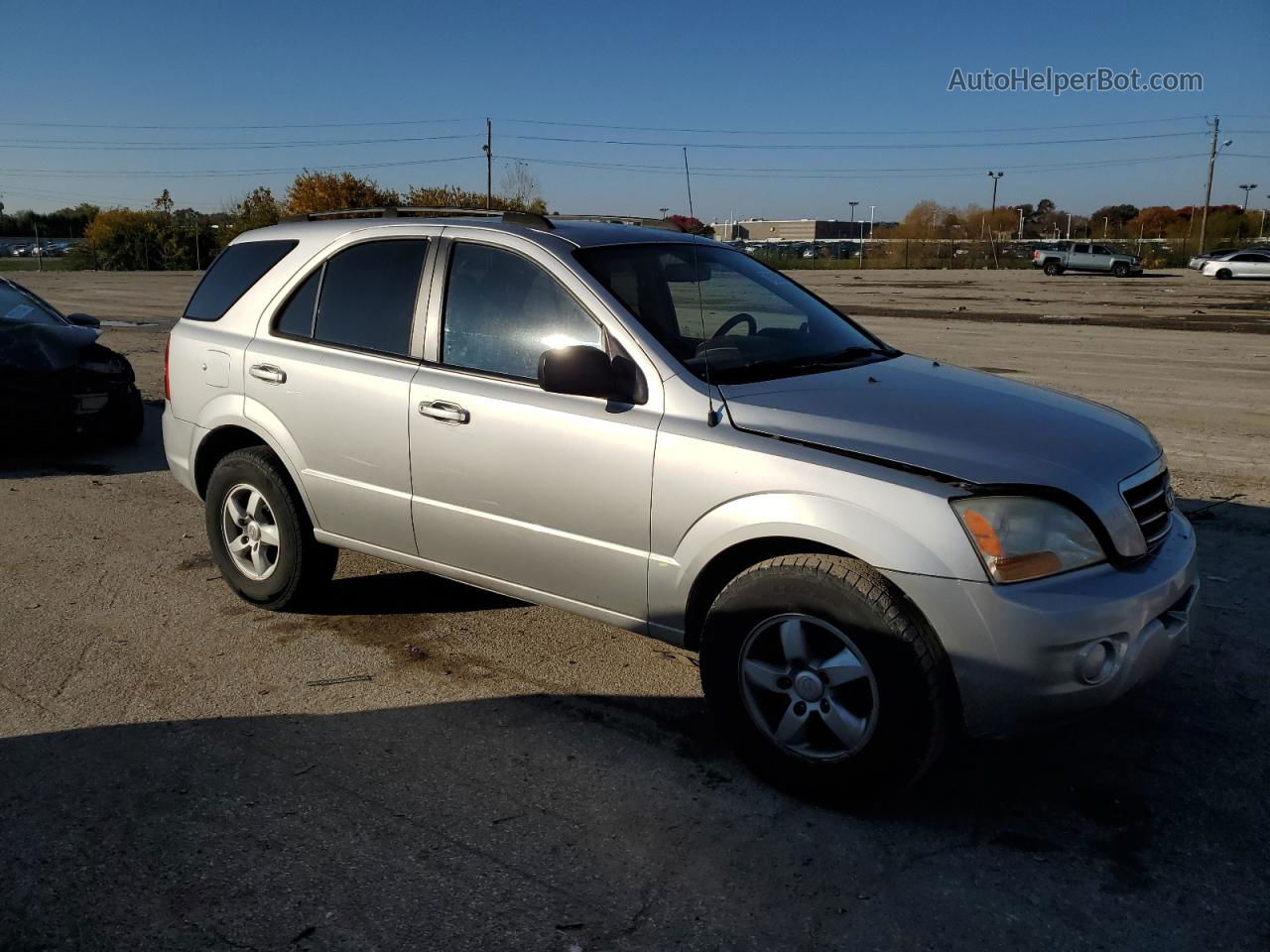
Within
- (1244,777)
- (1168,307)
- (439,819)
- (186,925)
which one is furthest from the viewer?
(1168,307)

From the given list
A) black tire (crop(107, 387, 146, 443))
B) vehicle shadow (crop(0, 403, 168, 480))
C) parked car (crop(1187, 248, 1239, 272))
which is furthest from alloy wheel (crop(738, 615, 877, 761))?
parked car (crop(1187, 248, 1239, 272))

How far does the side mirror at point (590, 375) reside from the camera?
3.75m

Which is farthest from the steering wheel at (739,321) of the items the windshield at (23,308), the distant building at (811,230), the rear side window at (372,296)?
the distant building at (811,230)

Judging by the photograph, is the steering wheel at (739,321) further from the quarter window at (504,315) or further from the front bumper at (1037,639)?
the front bumper at (1037,639)

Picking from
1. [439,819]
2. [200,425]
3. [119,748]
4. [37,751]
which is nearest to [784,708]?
[439,819]

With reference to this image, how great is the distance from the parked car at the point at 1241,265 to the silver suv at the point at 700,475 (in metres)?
47.3

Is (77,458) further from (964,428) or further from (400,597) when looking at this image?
(964,428)

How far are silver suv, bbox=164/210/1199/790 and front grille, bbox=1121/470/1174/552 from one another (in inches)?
0.7

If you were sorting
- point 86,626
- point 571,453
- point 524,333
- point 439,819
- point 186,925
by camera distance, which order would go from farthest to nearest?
point 86,626, point 524,333, point 571,453, point 439,819, point 186,925

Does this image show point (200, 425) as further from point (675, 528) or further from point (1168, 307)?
point (1168, 307)

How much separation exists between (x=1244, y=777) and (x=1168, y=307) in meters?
26.5

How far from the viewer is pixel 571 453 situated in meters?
3.91

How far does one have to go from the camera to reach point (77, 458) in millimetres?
8922

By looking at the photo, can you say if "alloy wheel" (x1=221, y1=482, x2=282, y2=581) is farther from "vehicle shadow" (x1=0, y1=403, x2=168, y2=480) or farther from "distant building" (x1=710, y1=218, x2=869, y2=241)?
"distant building" (x1=710, y1=218, x2=869, y2=241)
